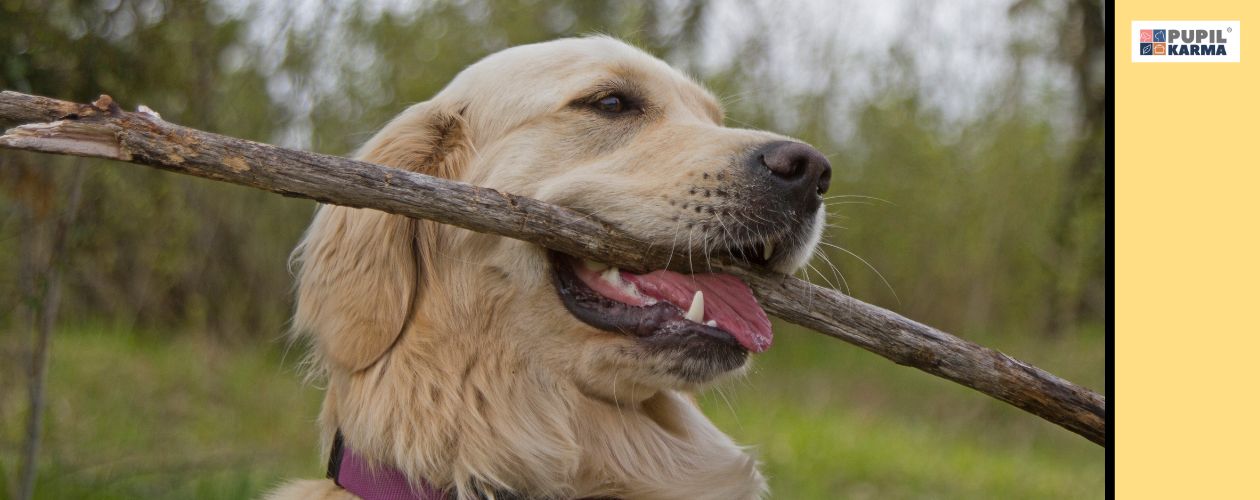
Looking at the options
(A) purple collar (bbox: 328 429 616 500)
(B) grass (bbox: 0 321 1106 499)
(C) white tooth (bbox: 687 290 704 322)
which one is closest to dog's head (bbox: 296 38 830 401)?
(C) white tooth (bbox: 687 290 704 322)

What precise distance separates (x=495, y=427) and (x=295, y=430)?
16.5ft

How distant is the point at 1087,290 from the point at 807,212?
9227mm

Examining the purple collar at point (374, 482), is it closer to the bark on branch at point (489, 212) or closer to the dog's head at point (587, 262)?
the dog's head at point (587, 262)

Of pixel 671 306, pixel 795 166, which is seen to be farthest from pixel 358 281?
pixel 795 166

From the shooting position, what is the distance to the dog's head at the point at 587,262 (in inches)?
115

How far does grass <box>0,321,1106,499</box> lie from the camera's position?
5.41 meters

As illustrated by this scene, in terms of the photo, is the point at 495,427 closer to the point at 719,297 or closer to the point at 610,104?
the point at 719,297

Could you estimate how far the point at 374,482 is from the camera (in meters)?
2.93

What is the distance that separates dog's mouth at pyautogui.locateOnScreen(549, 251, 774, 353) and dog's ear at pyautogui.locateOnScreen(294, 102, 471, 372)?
43 cm

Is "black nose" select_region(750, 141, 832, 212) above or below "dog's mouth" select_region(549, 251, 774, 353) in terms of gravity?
above

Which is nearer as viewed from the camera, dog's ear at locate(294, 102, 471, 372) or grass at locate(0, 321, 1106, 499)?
dog's ear at locate(294, 102, 471, 372)

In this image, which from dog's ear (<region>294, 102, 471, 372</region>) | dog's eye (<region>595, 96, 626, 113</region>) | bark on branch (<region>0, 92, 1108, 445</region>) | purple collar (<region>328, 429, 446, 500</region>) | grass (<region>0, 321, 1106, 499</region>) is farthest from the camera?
grass (<region>0, 321, 1106, 499</region>)

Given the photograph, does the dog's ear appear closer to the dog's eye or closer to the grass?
the dog's eye

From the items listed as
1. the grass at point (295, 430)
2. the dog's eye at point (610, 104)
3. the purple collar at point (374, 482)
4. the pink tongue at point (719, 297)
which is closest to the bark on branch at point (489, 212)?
the pink tongue at point (719, 297)
